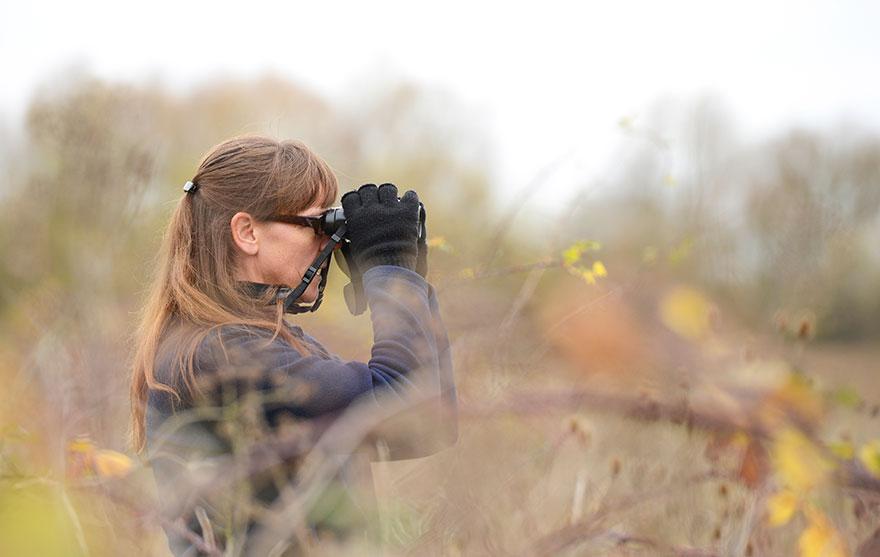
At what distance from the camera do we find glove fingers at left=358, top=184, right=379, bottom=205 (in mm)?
1995

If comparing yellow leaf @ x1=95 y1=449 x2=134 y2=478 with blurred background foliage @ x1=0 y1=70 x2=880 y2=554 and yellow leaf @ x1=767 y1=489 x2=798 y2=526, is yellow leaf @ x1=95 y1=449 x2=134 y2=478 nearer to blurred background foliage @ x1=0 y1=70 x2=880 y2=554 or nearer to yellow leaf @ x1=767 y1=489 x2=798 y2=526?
blurred background foliage @ x1=0 y1=70 x2=880 y2=554

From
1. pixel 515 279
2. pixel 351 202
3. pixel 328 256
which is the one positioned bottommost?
pixel 515 279

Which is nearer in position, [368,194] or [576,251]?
[368,194]

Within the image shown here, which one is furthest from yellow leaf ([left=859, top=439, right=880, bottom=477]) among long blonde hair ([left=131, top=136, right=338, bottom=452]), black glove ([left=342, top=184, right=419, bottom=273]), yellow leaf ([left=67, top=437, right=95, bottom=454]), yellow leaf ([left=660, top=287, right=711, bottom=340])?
yellow leaf ([left=67, top=437, right=95, bottom=454])

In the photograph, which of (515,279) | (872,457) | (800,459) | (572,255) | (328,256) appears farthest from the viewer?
(515,279)

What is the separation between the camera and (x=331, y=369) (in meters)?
1.77

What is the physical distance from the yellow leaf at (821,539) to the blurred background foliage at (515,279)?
0.27 meters

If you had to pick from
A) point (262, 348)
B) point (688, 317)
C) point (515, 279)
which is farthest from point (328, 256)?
point (515, 279)

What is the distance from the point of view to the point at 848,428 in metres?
1.99

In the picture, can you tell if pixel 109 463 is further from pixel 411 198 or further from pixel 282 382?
pixel 411 198

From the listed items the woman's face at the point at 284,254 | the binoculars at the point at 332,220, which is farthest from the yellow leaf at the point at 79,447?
the binoculars at the point at 332,220

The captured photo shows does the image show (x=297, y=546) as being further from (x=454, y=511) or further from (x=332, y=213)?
(x=332, y=213)

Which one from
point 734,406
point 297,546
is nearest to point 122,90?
point 297,546

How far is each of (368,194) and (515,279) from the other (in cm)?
176
